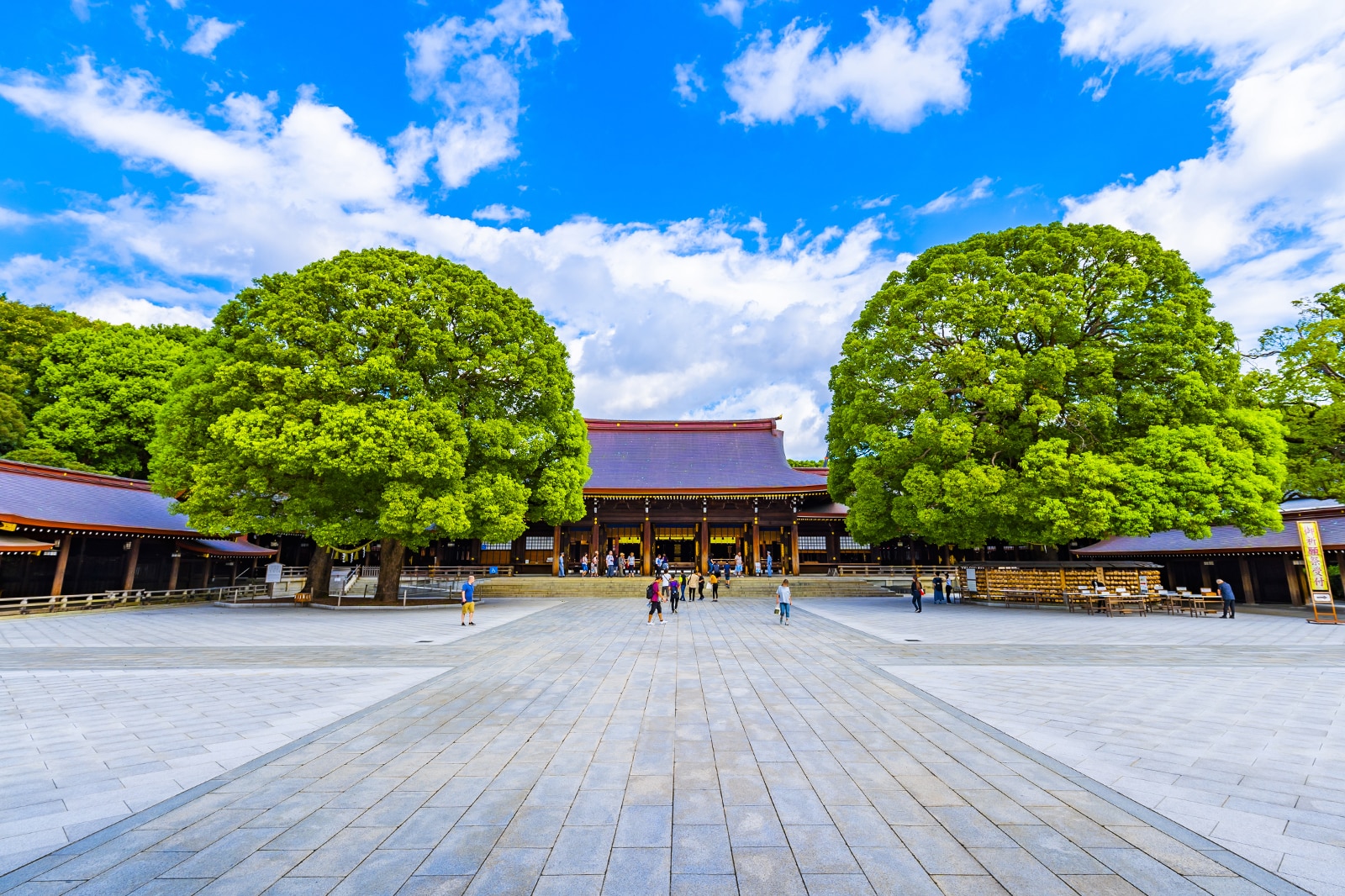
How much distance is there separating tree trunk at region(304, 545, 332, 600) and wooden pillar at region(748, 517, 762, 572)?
1970 cm

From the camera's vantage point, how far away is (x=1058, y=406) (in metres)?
17.8

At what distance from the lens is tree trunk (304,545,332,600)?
22.0 meters

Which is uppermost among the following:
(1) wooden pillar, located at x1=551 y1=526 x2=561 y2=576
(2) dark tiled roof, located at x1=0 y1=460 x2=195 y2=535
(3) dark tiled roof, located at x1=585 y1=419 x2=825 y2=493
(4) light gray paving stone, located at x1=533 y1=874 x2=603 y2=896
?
(3) dark tiled roof, located at x1=585 y1=419 x2=825 y2=493

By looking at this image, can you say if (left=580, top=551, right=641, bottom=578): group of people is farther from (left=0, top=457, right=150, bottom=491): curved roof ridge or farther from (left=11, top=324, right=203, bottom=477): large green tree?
(left=11, top=324, right=203, bottom=477): large green tree

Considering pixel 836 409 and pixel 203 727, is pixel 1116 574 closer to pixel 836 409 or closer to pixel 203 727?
pixel 836 409

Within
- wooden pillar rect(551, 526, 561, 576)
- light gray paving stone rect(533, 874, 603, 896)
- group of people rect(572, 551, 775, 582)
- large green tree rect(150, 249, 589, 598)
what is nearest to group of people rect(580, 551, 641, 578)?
group of people rect(572, 551, 775, 582)

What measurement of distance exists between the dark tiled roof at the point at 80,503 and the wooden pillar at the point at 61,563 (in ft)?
3.00

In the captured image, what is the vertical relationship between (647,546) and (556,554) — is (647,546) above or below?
above

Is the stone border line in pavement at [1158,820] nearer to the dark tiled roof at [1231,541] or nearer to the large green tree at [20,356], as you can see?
the dark tiled roof at [1231,541]

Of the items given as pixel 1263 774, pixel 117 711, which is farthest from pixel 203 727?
pixel 1263 774

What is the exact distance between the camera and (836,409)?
23469 mm

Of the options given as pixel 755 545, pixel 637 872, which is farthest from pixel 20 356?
pixel 637 872

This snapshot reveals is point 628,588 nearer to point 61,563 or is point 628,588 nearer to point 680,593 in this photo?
point 680,593

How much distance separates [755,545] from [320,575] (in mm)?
20197
